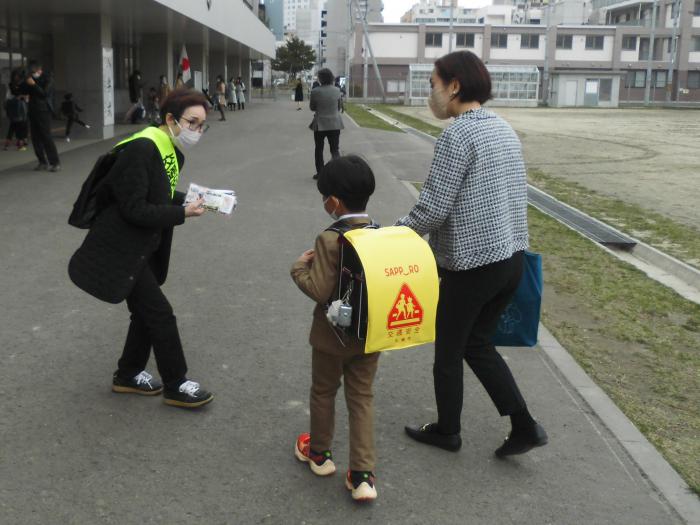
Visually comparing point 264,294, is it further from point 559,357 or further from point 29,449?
point 29,449

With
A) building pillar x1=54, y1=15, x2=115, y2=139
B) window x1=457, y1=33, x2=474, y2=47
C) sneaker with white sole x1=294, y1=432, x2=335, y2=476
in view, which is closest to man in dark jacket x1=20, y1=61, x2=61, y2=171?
building pillar x1=54, y1=15, x2=115, y2=139

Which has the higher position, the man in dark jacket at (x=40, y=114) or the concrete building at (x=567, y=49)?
the concrete building at (x=567, y=49)

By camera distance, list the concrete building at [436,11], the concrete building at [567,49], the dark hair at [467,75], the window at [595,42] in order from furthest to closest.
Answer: the concrete building at [436,11] < the window at [595,42] < the concrete building at [567,49] < the dark hair at [467,75]

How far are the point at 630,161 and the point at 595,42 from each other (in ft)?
212

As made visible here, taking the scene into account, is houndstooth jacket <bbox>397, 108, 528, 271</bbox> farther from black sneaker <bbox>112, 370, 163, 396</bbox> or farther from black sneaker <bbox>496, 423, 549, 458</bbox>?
black sneaker <bbox>112, 370, 163, 396</bbox>

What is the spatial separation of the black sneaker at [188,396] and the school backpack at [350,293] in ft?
4.36

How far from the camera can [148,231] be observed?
3867 millimetres

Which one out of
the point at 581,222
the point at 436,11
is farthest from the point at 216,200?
the point at 436,11

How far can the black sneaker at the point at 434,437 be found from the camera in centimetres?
377

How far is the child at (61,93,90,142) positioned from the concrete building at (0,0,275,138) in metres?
0.47

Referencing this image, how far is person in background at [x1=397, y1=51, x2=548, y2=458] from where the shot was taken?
332 centimetres

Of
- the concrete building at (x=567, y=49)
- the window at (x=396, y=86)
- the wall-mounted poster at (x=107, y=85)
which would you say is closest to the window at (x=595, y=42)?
the concrete building at (x=567, y=49)

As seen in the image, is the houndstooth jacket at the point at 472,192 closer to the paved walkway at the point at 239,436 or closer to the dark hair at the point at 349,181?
the dark hair at the point at 349,181

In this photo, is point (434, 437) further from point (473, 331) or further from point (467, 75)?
point (467, 75)
